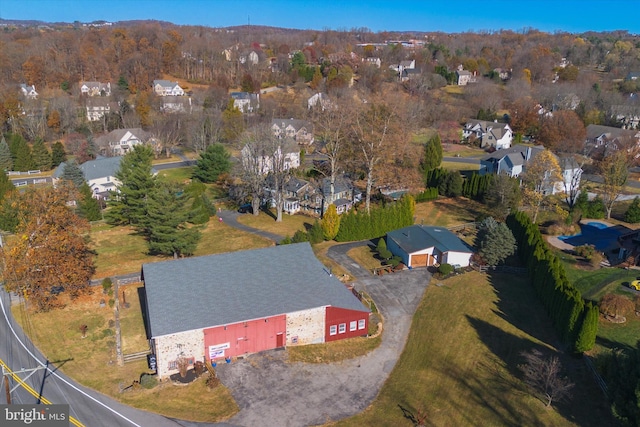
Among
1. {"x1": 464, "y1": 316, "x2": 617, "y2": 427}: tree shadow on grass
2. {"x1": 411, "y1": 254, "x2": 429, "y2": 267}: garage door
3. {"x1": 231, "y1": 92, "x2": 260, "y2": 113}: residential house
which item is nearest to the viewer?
{"x1": 464, "y1": 316, "x2": 617, "y2": 427}: tree shadow on grass

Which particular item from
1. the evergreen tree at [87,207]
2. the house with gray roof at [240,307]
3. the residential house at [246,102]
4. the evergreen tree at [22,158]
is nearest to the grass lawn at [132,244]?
the evergreen tree at [87,207]

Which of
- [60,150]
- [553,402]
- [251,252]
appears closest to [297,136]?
[60,150]

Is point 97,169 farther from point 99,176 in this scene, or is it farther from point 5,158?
point 5,158

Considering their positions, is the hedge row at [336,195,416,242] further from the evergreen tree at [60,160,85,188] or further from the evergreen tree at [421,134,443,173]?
the evergreen tree at [60,160,85,188]

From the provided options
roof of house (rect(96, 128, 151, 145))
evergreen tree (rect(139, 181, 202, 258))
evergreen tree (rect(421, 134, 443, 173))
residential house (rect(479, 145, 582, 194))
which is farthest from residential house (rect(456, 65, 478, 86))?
evergreen tree (rect(139, 181, 202, 258))

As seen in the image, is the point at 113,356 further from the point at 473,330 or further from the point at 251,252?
the point at 473,330

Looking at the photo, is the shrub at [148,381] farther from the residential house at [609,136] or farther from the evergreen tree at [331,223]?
the residential house at [609,136]

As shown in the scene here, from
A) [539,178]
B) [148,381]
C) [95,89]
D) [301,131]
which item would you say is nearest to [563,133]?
[539,178]
